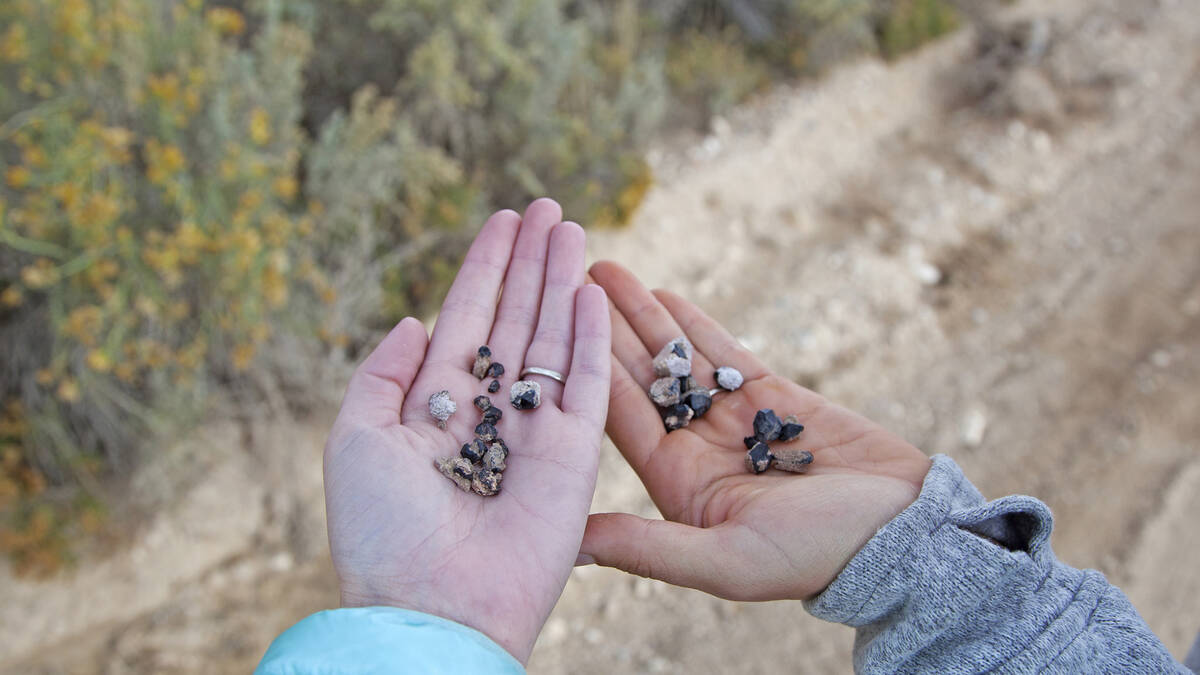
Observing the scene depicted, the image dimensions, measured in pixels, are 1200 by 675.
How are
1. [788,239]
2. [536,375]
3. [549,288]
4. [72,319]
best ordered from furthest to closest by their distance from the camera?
[788,239], [72,319], [549,288], [536,375]

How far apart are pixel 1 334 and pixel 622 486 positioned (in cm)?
279

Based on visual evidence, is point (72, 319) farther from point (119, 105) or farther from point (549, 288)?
point (549, 288)

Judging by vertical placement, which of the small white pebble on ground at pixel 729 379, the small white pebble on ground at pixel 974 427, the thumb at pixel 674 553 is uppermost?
the small white pebble on ground at pixel 974 427

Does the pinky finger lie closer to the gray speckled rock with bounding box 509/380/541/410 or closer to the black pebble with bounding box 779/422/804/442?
the gray speckled rock with bounding box 509/380/541/410

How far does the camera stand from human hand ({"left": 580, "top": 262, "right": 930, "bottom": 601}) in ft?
6.30

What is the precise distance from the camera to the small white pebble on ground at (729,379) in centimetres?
253

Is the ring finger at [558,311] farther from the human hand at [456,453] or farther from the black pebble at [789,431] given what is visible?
the black pebble at [789,431]

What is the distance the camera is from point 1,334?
351 centimetres

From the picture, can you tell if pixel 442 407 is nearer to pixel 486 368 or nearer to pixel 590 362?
pixel 486 368

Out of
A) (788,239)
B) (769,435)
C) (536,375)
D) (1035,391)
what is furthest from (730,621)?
(788,239)

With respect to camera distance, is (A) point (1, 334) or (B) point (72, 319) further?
(A) point (1, 334)

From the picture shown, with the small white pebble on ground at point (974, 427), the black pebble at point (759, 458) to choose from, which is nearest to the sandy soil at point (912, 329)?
the small white pebble on ground at point (974, 427)

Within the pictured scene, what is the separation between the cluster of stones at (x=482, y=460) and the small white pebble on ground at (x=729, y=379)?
721 millimetres

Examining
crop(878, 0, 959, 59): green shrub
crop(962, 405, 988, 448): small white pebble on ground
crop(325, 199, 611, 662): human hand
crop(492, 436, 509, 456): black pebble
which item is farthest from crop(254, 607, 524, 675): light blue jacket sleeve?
crop(878, 0, 959, 59): green shrub
